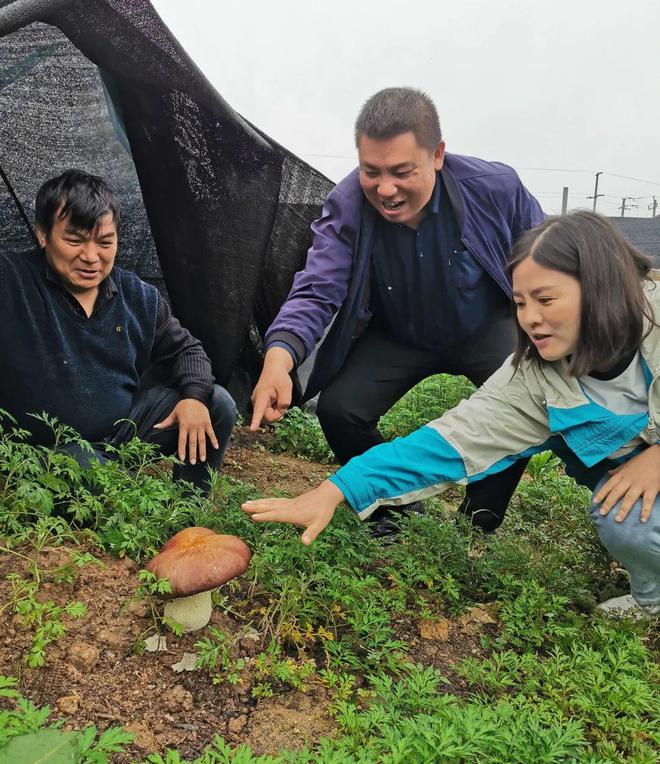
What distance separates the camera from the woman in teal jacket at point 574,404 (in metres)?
2.65

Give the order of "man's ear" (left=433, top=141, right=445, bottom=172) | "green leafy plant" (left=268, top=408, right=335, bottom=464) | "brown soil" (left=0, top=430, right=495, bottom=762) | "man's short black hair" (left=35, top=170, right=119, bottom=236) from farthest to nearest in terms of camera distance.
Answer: "green leafy plant" (left=268, top=408, right=335, bottom=464), "man's ear" (left=433, top=141, right=445, bottom=172), "man's short black hair" (left=35, top=170, right=119, bottom=236), "brown soil" (left=0, top=430, right=495, bottom=762)

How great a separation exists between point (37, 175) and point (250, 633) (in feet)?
9.47

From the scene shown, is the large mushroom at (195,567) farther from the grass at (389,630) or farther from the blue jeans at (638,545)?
the blue jeans at (638,545)

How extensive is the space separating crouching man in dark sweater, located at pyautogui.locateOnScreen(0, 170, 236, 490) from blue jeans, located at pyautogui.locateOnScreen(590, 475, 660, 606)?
182 cm

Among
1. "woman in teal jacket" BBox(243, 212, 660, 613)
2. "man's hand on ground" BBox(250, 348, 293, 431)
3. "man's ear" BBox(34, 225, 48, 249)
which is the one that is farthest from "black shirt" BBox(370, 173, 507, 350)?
"man's ear" BBox(34, 225, 48, 249)

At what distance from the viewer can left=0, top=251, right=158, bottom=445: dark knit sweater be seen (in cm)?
322

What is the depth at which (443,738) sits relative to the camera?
1.81 meters

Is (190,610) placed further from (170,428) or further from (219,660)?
(170,428)

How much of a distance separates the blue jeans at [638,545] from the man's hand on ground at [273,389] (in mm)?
1376

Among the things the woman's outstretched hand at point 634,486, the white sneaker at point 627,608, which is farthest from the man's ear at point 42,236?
the white sneaker at point 627,608

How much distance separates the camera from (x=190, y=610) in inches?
95.4

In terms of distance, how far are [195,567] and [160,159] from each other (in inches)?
110

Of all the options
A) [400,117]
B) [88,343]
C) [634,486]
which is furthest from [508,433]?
[88,343]

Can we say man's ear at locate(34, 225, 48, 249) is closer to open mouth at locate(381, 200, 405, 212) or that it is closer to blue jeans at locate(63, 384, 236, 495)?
blue jeans at locate(63, 384, 236, 495)
